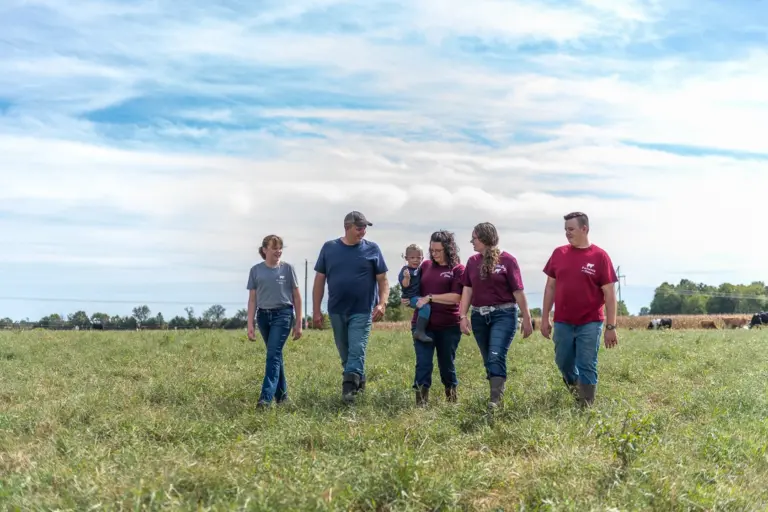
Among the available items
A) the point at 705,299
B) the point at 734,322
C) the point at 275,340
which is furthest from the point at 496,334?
the point at 705,299

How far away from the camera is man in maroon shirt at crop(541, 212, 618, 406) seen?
783 centimetres

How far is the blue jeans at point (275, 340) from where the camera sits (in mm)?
8781

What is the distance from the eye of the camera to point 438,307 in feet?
28.1

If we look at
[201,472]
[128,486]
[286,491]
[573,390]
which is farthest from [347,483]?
[573,390]

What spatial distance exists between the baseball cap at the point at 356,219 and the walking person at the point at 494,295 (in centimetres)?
124

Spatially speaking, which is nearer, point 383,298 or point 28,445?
point 28,445

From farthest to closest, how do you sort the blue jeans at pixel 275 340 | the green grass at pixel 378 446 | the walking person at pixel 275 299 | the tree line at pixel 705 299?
the tree line at pixel 705 299 < the walking person at pixel 275 299 < the blue jeans at pixel 275 340 < the green grass at pixel 378 446

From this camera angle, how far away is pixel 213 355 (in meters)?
14.5

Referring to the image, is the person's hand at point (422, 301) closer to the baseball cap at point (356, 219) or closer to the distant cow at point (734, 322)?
the baseball cap at point (356, 219)

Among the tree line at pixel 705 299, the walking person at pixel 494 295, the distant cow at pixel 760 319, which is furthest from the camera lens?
the tree line at pixel 705 299

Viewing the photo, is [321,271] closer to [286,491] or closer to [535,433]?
[535,433]

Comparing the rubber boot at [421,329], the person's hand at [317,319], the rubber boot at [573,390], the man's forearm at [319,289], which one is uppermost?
the man's forearm at [319,289]

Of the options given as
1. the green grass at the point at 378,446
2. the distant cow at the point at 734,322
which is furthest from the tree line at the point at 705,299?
the green grass at the point at 378,446

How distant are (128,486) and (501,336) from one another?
4394 millimetres
